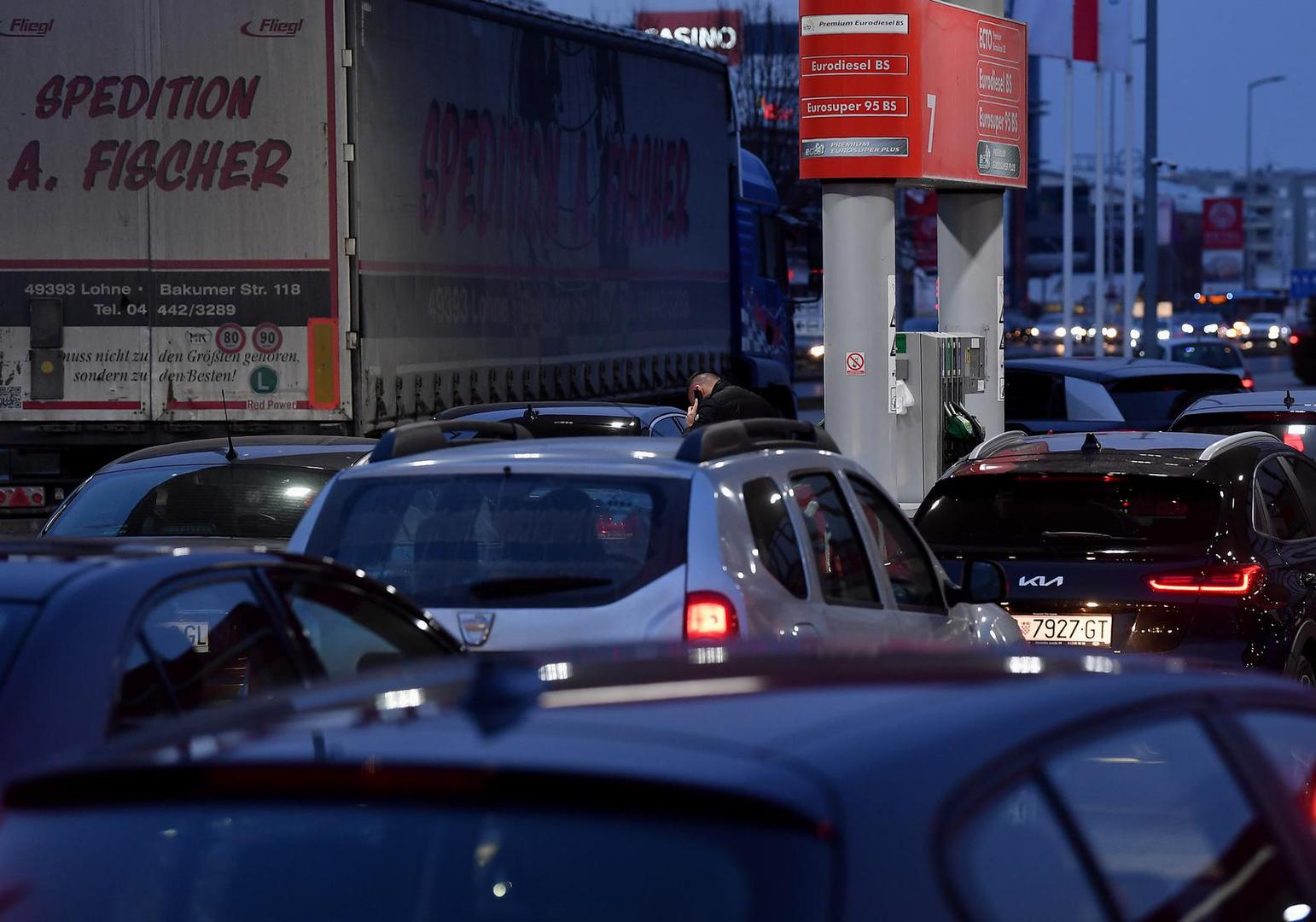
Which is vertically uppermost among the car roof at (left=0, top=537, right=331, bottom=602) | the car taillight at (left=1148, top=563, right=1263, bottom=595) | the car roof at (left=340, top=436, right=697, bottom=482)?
the car roof at (left=340, top=436, right=697, bottom=482)

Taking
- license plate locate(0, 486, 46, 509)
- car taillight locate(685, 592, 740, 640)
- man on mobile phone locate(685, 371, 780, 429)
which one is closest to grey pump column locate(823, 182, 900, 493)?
man on mobile phone locate(685, 371, 780, 429)

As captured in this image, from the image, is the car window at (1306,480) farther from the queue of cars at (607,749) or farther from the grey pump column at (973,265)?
the grey pump column at (973,265)

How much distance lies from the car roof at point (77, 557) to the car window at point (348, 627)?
0.08 m

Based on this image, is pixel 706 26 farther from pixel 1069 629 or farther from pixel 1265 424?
pixel 1069 629

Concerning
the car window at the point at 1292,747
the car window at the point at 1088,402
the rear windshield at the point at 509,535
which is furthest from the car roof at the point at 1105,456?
the car window at the point at 1088,402

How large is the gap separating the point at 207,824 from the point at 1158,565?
619 cm

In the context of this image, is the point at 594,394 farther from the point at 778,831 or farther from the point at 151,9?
the point at 778,831

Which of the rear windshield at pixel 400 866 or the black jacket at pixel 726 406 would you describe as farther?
the black jacket at pixel 726 406

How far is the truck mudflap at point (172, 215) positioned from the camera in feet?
46.4

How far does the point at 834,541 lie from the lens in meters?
6.67

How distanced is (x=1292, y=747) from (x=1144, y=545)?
4.93 metres

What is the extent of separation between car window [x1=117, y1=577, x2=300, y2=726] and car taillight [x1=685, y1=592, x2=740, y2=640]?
5.11 ft

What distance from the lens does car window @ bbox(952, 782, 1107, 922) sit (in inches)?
95.7

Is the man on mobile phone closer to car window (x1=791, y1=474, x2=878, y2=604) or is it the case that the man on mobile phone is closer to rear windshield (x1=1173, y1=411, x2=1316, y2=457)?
rear windshield (x1=1173, y1=411, x2=1316, y2=457)
